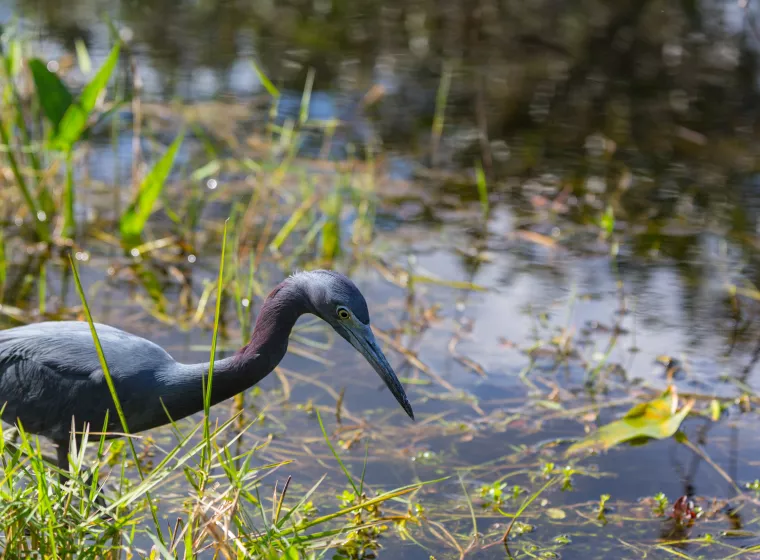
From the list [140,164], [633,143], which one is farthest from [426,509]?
[633,143]

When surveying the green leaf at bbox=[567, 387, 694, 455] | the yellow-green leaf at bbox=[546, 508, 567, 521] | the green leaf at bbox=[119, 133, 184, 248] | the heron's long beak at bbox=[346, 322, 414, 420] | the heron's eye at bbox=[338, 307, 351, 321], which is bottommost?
the yellow-green leaf at bbox=[546, 508, 567, 521]

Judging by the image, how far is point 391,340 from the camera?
486cm

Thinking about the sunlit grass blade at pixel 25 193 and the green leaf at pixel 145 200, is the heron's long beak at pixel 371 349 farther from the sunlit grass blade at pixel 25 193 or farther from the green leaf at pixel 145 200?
the sunlit grass blade at pixel 25 193

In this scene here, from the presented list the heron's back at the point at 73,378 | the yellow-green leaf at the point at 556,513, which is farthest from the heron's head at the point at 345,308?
the yellow-green leaf at the point at 556,513

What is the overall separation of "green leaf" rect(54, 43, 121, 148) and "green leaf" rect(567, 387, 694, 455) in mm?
2610

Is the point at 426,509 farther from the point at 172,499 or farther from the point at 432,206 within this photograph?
the point at 432,206

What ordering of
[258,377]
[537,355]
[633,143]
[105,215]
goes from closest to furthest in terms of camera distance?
1. [258,377]
2. [537,355]
3. [105,215]
4. [633,143]

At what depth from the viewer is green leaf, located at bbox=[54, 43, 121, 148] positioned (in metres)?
4.76

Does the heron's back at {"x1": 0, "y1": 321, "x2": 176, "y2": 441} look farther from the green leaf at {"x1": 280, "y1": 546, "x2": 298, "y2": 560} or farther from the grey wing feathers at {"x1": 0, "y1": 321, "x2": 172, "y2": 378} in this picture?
the green leaf at {"x1": 280, "y1": 546, "x2": 298, "y2": 560}

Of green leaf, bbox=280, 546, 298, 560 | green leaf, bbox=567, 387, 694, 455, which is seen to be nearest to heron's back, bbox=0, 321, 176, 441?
green leaf, bbox=280, 546, 298, 560

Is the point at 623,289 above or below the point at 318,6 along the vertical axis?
below

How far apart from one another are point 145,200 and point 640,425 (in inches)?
102

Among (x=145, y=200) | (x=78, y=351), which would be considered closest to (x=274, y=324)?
(x=78, y=351)

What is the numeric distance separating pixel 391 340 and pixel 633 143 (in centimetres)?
328
